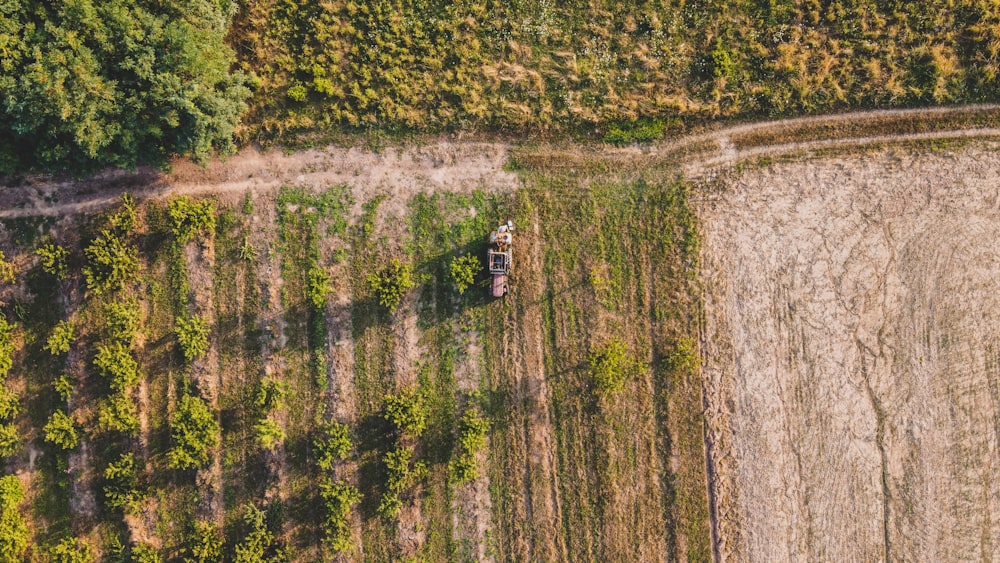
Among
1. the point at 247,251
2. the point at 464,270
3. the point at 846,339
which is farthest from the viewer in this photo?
the point at 846,339

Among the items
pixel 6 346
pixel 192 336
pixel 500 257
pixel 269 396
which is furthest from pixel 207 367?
pixel 500 257

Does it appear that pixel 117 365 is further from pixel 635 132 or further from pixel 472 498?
pixel 635 132

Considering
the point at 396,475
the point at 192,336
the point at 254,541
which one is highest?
the point at 192,336

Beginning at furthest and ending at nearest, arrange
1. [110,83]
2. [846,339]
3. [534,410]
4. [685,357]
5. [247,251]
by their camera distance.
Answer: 1. [846,339]
2. [534,410]
3. [247,251]
4. [685,357]
5. [110,83]

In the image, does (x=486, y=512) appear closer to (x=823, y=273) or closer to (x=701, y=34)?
(x=823, y=273)

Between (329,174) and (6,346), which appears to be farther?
(329,174)

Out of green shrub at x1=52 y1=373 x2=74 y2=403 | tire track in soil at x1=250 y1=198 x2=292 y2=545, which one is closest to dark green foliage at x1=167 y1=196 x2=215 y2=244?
tire track in soil at x1=250 y1=198 x2=292 y2=545

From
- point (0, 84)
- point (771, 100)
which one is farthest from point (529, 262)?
point (0, 84)
